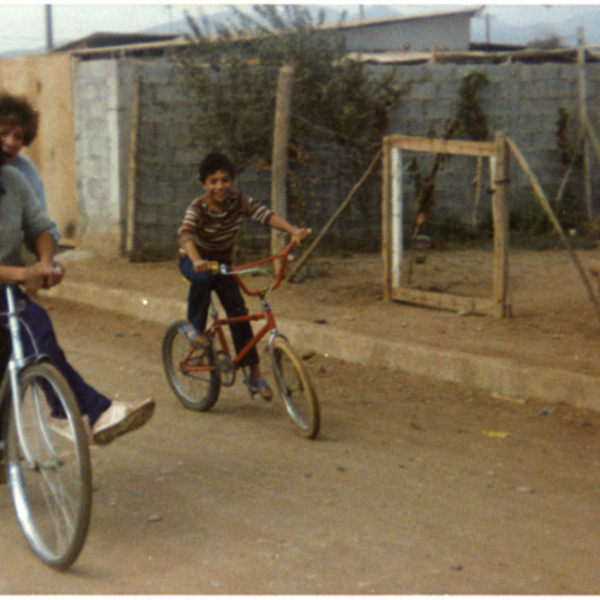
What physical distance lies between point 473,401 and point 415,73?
692cm

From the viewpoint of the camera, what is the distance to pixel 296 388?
4.83 meters

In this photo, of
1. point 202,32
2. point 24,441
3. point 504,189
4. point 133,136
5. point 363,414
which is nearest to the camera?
point 24,441

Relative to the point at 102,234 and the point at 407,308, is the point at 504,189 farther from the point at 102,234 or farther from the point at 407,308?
the point at 102,234

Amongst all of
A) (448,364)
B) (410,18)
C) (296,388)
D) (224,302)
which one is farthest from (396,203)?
(410,18)

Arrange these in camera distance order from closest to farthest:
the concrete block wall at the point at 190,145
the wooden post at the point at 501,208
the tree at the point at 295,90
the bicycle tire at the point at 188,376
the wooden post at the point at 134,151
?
the bicycle tire at the point at 188,376 → the wooden post at the point at 501,208 → the tree at the point at 295,90 → the wooden post at the point at 134,151 → the concrete block wall at the point at 190,145

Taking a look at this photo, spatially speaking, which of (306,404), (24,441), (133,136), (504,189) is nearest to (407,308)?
(504,189)

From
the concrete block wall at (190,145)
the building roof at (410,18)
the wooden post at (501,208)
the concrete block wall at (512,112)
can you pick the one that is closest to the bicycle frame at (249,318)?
the wooden post at (501,208)

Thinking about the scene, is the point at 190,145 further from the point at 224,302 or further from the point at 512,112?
the point at 224,302

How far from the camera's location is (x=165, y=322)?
818cm

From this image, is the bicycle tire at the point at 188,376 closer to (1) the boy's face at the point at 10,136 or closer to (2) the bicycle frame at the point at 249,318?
(2) the bicycle frame at the point at 249,318

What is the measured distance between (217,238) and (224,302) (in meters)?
0.38

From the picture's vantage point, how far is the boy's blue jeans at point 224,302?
205 inches

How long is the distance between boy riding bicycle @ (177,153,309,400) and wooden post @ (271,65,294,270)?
3.07 m

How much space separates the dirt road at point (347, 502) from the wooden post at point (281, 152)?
2.87 meters
